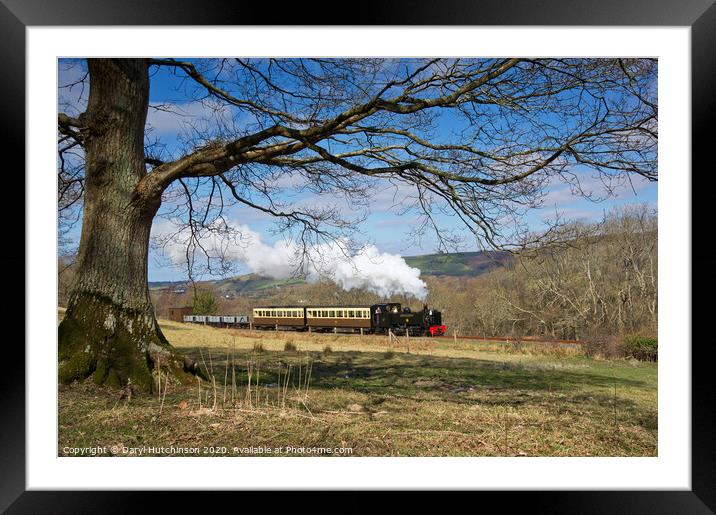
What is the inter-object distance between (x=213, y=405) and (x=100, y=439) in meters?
0.99

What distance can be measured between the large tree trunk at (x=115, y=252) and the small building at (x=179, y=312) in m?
1.52

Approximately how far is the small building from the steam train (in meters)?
0.26

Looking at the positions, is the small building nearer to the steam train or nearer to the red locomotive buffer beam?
the steam train

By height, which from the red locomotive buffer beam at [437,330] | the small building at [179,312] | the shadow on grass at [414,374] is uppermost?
the small building at [179,312]

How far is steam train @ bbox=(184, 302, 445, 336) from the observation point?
7419 mm

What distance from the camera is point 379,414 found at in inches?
169

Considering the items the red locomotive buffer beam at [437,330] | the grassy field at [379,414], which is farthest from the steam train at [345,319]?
the grassy field at [379,414]
